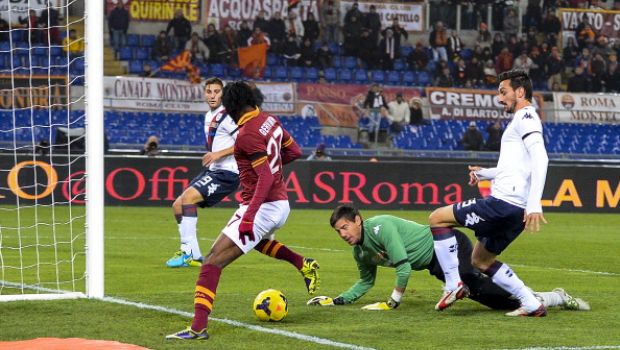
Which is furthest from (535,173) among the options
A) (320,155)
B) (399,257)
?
(320,155)

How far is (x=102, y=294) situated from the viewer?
9430mm

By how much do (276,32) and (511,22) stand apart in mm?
6716

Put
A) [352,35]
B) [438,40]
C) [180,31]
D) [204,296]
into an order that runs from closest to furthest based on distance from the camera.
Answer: [204,296]
[180,31]
[352,35]
[438,40]

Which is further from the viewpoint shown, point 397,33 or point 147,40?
point 397,33

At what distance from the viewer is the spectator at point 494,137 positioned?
27.4 meters

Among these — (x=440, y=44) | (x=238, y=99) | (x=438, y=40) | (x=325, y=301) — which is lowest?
(x=325, y=301)

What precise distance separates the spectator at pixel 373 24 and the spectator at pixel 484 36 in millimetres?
2913

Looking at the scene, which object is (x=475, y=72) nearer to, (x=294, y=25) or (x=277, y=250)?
(x=294, y=25)

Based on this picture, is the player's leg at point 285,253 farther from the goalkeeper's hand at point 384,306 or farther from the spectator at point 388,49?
the spectator at point 388,49

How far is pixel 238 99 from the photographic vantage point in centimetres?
772

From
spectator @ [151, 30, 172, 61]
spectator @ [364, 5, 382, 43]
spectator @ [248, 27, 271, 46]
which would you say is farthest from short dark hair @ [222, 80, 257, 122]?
spectator @ [364, 5, 382, 43]

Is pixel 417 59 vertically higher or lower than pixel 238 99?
lower

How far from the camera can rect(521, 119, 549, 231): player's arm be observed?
26.1 feet

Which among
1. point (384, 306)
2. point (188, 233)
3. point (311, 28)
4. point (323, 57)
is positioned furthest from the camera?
point (311, 28)
